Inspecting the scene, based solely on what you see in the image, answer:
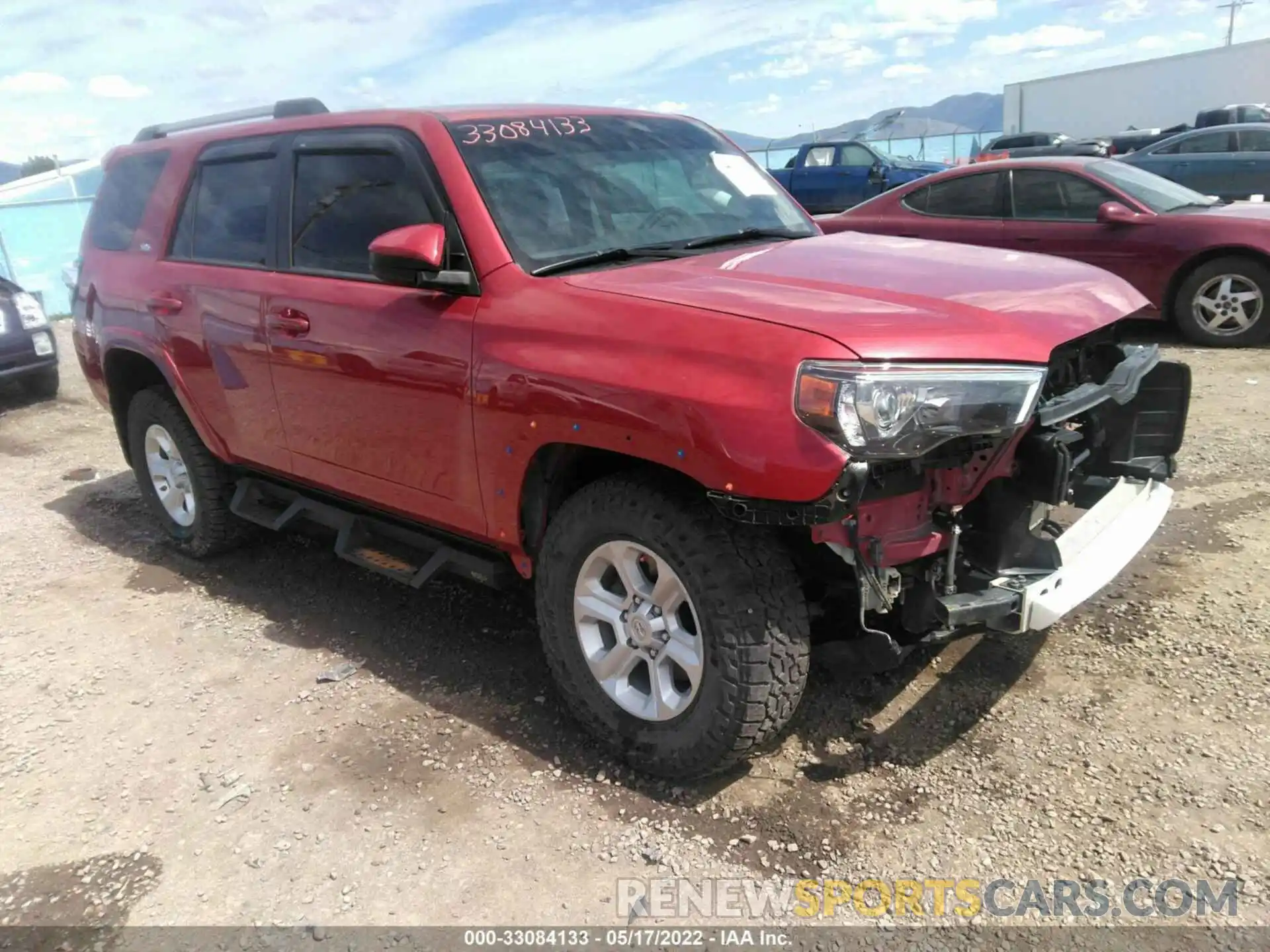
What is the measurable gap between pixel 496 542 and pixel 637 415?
90cm

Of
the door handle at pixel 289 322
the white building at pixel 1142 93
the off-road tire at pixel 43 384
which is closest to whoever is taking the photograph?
the door handle at pixel 289 322

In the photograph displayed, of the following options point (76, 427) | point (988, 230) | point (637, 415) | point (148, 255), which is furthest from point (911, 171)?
point (637, 415)

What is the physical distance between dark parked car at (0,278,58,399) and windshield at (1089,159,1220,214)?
9.38m

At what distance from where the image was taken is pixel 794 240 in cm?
364

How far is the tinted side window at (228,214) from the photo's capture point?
3.95 meters

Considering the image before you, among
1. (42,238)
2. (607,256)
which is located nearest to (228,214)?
(607,256)

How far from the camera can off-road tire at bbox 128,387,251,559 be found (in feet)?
15.3

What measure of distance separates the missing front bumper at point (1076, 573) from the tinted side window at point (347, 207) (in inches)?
83.8

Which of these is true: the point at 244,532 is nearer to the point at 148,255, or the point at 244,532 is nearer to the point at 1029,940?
the point at 148,255

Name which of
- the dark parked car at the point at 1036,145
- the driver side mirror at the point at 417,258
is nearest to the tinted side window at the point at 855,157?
the dark parked car at the point at 1036,145

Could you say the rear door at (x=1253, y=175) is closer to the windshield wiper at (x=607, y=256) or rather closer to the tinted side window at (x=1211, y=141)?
the tinted side window at (x=1211, y=141)

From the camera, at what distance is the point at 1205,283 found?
296 inches

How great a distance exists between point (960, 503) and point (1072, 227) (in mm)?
6388

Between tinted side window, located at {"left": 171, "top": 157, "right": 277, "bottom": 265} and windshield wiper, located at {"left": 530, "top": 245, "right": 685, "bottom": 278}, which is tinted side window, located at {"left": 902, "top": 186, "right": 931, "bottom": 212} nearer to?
windshield wiper, located at {"left": 530, "top": 245, "right": 685, "bottom": 278}
